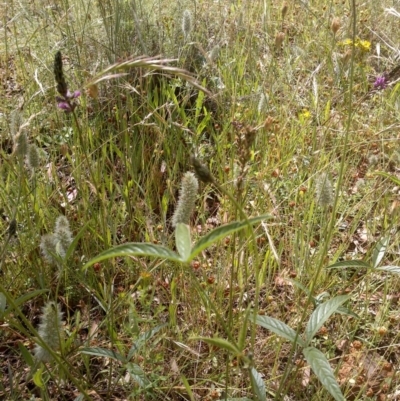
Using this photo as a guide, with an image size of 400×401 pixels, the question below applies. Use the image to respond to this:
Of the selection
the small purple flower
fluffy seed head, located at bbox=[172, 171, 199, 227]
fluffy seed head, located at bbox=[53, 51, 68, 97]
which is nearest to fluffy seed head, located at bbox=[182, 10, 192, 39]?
the small purple flower

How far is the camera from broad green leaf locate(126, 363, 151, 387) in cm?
111

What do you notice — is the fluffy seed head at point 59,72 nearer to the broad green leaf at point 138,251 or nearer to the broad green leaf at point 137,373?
the broad green leaf at point 138,251

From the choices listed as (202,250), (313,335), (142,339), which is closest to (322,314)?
(313,335)

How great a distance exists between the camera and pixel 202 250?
110cm

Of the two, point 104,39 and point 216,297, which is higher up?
point 104,39

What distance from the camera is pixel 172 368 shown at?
1261 millimetres

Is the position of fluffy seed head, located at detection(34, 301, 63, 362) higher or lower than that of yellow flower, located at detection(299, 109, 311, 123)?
higher

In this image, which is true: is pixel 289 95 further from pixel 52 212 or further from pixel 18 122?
pixel 18 122

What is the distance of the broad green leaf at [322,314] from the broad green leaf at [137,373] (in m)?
0.39

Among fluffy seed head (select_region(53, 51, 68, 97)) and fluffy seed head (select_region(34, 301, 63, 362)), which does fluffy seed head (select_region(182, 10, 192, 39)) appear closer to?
fluffy seed head (select_region(53, 51, 68, 97))

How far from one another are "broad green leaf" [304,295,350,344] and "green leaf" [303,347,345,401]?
6 centimetres

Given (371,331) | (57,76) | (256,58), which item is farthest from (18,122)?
(256,58)

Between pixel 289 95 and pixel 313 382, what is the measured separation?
1.58 m

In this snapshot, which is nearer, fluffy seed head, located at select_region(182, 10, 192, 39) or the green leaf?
the green leaf
